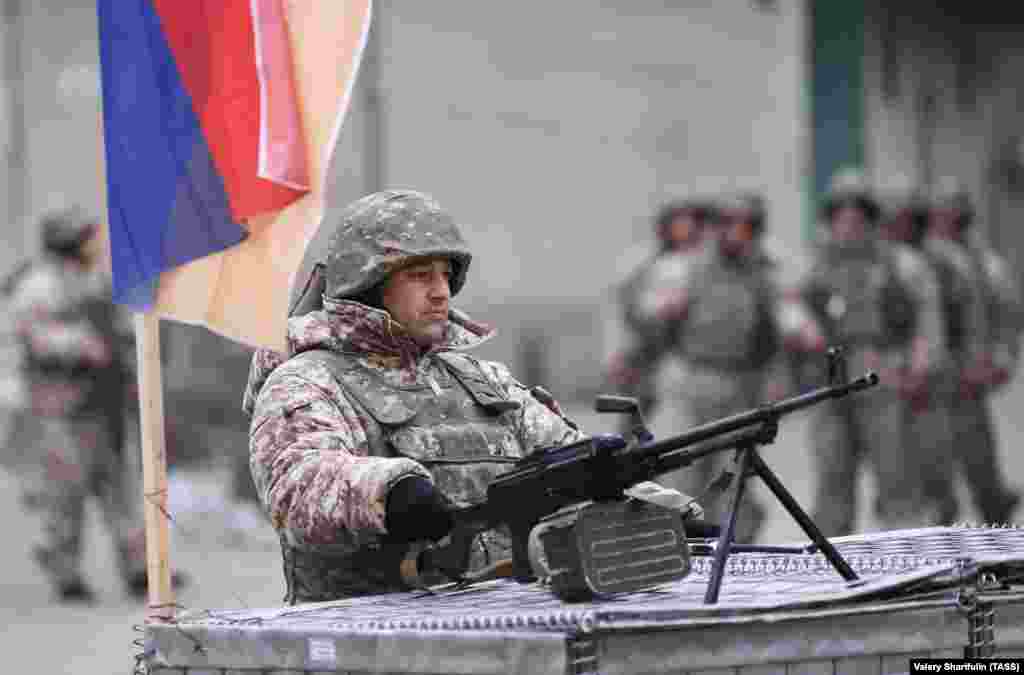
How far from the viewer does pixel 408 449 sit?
204 inches

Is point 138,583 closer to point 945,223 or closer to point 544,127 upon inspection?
point 945,223

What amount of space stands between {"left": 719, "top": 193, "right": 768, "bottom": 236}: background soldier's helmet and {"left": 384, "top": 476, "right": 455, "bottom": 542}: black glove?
25.5 ft

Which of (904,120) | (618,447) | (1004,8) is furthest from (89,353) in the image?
(1004,8)

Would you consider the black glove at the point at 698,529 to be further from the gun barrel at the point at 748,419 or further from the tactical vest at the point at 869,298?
the tactical vest at the point at 869,298

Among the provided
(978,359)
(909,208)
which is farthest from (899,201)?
(978,359)

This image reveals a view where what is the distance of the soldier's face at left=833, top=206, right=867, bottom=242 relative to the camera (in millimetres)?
12805

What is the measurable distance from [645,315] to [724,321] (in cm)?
51

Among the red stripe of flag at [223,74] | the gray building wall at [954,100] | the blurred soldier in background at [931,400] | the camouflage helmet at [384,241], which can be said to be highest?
the gray building wall at [954,100]

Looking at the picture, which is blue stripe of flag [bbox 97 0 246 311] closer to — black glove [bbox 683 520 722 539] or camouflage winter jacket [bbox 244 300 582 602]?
camouflage winter jacket [bbox 244 300 582 602]

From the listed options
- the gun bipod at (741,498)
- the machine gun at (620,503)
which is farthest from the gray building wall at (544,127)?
the gun bipod at (741,498)

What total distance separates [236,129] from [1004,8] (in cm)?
2808

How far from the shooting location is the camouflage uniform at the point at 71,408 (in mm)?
11734

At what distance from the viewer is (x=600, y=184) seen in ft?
68.7

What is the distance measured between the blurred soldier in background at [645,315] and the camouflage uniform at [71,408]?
261cm
